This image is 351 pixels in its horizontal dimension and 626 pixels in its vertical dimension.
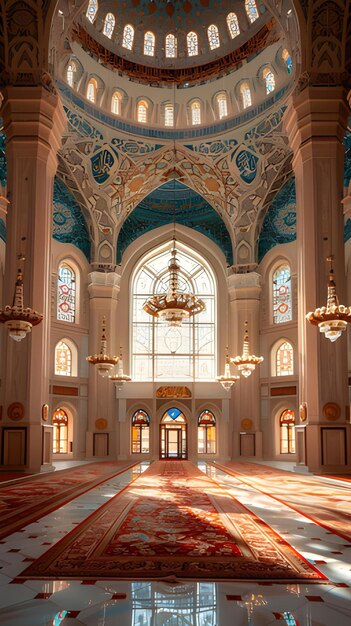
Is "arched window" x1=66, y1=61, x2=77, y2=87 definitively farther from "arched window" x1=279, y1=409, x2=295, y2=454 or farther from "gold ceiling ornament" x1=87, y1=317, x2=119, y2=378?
"arched window" x1=279, y1=409, x2=295, y2=454

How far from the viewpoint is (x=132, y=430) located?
2123 centimetres

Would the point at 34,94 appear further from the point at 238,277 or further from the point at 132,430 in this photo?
the point at 132,430

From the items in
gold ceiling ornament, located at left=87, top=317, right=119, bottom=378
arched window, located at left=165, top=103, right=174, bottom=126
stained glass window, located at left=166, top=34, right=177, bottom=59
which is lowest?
gold ceiling ornament, located at left=87, top=317, right=119, bottom=378

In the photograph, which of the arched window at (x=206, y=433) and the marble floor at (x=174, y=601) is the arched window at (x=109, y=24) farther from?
the marble floor at (x=174, y=601)

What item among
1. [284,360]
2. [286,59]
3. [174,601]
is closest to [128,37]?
[286,59]

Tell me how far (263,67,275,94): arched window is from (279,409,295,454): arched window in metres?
9.89

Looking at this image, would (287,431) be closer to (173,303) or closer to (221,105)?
(173,303)

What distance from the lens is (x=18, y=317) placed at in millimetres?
10719

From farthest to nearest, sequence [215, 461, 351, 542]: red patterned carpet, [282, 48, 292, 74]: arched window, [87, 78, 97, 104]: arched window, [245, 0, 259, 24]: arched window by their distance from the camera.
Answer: [87, 78, 97, 104]: arched window
[245, 0, 259, 24]: arched window
[282, 48, 292, 74]: arched window
[215, 461, 351, 542]: red patterned carpet

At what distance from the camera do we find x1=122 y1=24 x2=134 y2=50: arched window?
19.4 meters

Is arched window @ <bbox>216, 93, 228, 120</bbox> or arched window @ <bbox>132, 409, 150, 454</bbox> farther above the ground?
arched window @ <bbox>216, 93, 228, 120</bbox>

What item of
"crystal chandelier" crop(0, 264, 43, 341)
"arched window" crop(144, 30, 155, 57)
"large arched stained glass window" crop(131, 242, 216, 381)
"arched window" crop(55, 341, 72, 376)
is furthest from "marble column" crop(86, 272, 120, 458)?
"crystal chandelier" crop(0, 264, 43, 341)

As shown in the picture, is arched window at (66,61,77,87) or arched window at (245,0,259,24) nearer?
arched window at (245,0,259,24)

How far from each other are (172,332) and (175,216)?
13.4ft
